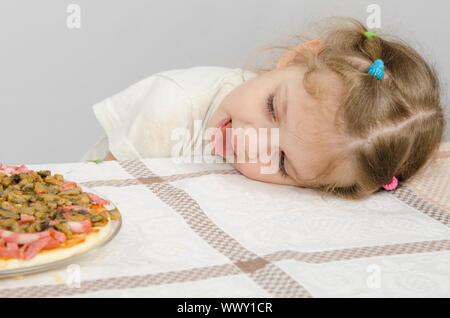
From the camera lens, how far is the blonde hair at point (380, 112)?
3.25 feet

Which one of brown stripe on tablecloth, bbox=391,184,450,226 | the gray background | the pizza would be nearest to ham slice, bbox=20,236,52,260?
the pizza

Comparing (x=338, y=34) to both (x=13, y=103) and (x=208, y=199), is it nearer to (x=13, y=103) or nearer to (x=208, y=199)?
(x=208, y=199)

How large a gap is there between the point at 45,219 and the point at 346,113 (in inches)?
19.4

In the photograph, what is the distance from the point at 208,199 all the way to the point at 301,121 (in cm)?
20

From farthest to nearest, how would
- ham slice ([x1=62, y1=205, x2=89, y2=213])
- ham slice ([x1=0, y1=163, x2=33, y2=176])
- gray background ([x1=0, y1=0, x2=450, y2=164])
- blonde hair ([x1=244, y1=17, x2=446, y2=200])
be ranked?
gray background ([x1=0, y1=0, x2=450, y2=164]), blonde hair ([x1=244, y1=17, x2=446, y2=200]), ham slice ([x1=0, y1=163, x2=33, y2=176]), ham slice ([x1=62, y1=205, x2=89, y2=213])

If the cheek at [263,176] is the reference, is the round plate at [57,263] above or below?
above

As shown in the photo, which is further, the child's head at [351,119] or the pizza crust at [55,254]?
the child's head at [351,119]

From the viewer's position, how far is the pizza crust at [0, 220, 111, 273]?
647mm

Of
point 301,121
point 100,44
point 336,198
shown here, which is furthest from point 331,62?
point 100,44

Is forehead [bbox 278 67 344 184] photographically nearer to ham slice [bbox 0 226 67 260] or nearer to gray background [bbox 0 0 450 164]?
ham slice [bbox 0 226 67 260]

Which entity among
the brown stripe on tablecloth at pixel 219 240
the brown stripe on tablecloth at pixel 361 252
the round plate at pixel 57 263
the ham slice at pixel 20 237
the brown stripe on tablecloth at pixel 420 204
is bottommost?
the brown stripe on tablecloth at pixel 420 204

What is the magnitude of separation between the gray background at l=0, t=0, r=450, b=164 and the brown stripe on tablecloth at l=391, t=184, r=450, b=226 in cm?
102

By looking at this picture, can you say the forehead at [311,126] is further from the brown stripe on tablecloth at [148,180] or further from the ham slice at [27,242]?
the ham slice at [27,242]

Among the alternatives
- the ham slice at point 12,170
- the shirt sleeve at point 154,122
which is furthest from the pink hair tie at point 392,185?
the ham slice at point 12,170
